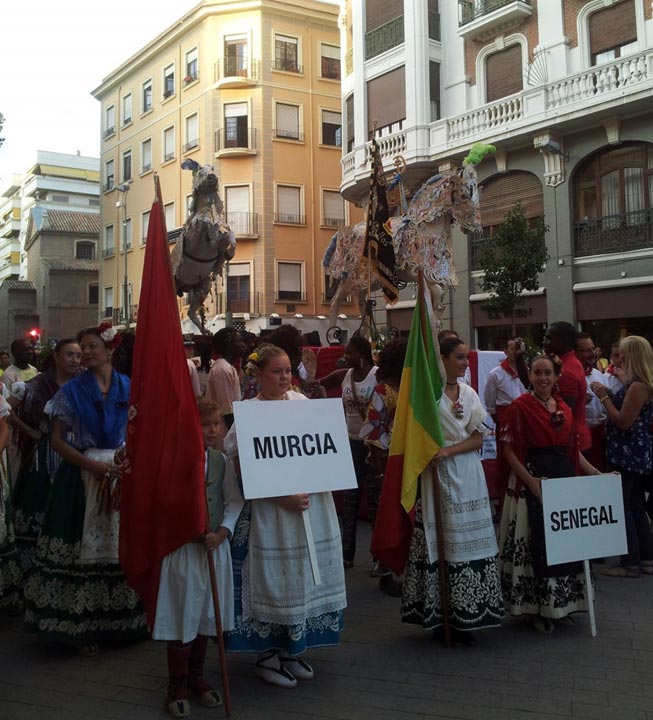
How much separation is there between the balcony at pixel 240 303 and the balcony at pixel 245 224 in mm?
2452

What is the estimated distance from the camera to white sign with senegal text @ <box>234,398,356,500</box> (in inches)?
142

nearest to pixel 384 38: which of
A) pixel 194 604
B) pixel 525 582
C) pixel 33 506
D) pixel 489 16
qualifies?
pixel 489 16

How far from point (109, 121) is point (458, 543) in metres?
40.6

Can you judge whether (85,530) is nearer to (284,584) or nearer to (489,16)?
(284,584)

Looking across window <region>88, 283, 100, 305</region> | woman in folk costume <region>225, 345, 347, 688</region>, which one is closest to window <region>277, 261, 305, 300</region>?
window <region>88, 283, 100, 305</region>

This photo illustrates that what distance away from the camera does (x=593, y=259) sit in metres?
19.2

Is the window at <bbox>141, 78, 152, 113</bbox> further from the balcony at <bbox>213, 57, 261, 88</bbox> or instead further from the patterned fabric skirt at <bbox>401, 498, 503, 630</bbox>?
the patterned fabric skirt at <bbox>401, 498, 503, 630</bbox>

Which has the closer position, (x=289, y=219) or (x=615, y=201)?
(x=615, y=201)

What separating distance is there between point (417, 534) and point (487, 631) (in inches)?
31.5

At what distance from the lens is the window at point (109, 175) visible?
129 ft

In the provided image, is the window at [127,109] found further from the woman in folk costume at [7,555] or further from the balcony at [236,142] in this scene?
the woman in folk costume at [7,555]

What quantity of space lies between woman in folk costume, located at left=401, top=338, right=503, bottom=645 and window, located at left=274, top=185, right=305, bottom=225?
88.7 ft

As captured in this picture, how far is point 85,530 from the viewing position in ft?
14.0

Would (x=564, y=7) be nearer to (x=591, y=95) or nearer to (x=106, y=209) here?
(x=591, y=95)
